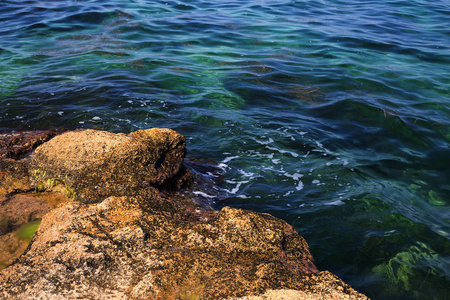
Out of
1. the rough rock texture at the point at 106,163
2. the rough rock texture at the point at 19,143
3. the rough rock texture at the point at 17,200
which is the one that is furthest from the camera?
the rough rock texture at the point at 19,143

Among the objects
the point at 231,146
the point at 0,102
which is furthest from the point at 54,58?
the point at 231,146

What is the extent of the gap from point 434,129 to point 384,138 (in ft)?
3.41

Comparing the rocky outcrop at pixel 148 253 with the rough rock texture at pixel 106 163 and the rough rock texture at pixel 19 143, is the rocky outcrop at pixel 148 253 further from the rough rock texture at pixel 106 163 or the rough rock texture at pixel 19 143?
the rough rock texture at pixel 19 143

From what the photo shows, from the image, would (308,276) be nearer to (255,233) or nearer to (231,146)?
(255,233)

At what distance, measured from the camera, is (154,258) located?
2988 mm

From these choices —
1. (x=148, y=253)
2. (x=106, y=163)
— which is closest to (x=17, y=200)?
(x=106, y=163)

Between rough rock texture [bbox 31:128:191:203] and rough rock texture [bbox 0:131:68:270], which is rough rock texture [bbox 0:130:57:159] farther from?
rough rock texture [bbox 31:128:191:203]

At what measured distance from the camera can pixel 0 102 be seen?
784 cm

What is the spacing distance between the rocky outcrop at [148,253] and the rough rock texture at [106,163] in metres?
0.01

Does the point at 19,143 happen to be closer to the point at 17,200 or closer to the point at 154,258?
the point at 17,200

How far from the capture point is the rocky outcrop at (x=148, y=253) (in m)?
2.71

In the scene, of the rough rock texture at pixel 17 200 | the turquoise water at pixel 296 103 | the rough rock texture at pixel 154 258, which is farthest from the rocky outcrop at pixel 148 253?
the turquoise water at pixel 296 103

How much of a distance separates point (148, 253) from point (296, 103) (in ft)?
19.2

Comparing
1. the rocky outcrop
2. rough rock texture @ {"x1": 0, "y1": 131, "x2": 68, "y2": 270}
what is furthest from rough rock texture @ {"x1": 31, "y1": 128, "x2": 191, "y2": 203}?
rough rock texture @ {"x1": 0, "y1": 131, "x2": 68, "y2": 270}
